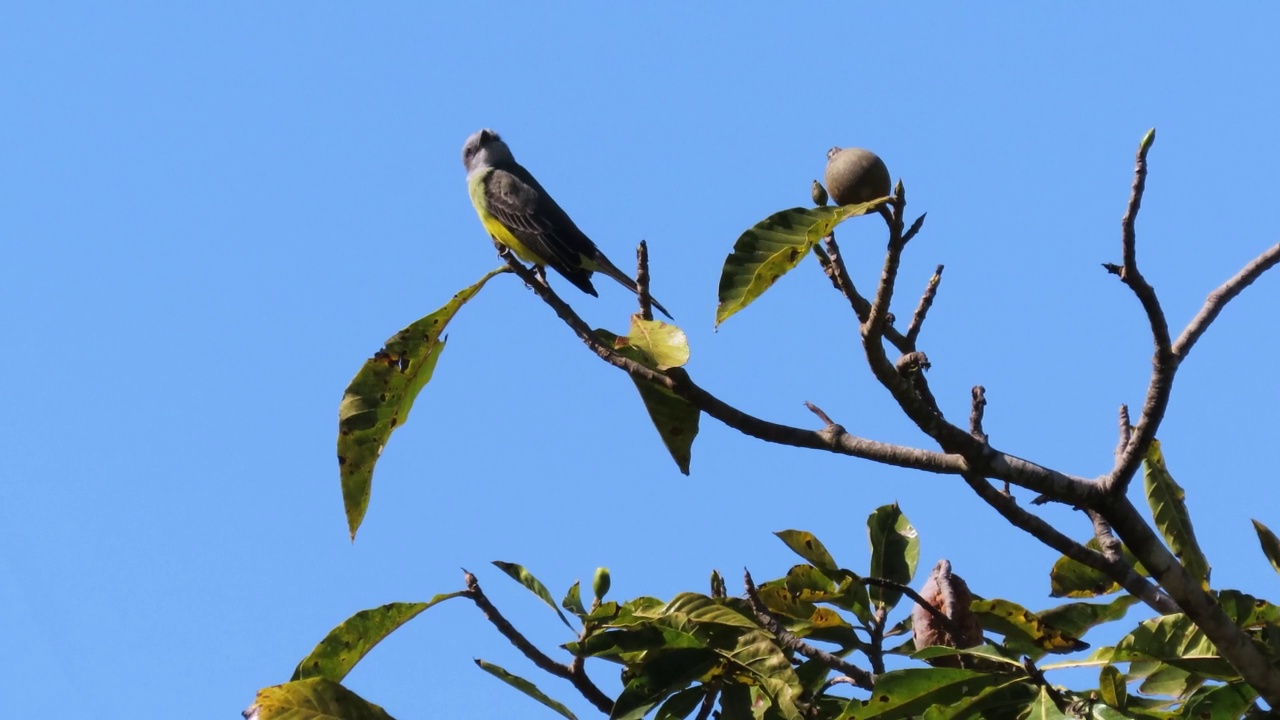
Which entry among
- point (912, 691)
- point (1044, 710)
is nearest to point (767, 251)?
point (912, 691)

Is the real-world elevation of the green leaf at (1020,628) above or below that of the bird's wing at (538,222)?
below

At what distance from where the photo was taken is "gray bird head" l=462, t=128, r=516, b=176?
1230cm

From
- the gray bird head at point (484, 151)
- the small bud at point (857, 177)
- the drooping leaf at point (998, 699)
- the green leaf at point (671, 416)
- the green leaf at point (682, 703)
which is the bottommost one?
the drooping leaf at point (998, 699)

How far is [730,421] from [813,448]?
196mm

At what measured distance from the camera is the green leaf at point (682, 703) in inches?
132

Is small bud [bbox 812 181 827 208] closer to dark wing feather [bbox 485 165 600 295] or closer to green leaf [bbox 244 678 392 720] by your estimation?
green leaf [bbox 244 678 392 720]

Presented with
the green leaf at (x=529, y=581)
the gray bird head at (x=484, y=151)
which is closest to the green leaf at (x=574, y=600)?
the green leaf at (x=529, y=581)

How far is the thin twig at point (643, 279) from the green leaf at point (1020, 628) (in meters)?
1.23

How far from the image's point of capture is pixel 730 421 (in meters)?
2.96

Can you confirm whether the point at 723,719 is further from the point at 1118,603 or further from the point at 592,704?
the point at 1118,603

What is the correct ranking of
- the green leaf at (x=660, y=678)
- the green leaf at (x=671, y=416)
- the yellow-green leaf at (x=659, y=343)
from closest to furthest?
the yellow-green leaf at (x=659, y=343), the green leaf at (x=660, y=678), the green leaf at (x=671, y=416)

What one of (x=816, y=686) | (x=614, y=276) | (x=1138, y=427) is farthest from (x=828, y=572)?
(x=614, y=276)

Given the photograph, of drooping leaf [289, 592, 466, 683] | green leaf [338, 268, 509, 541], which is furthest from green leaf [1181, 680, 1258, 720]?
green leaf [338, 268, 509, 541]

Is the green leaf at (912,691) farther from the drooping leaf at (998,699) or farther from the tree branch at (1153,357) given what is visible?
the tree branch at (1153,357)
